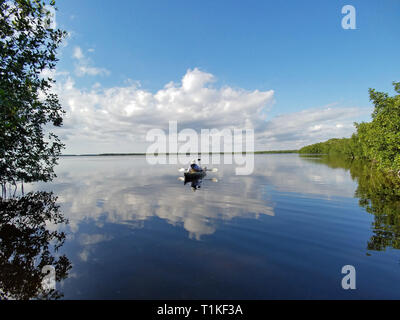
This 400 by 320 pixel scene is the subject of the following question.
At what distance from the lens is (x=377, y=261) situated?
9.16 metres

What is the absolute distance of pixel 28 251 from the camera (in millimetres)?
10812

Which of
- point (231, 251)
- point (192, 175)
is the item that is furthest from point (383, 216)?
point (192, 175)

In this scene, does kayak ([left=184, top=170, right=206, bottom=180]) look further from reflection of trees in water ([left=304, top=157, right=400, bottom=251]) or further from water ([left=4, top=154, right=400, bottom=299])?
reflection of trees in water ([left=304, top=157, right=400, bottom=251])

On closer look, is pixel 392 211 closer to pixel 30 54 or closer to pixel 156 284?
pixel 156 284

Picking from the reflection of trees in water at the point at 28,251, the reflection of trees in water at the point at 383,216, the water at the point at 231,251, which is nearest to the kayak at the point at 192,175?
the water at the point at 231,251

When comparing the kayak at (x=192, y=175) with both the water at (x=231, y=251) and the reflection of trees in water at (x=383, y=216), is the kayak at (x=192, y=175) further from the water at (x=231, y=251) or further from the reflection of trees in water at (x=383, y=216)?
the reflection of trees in water at (x=383, y=216)

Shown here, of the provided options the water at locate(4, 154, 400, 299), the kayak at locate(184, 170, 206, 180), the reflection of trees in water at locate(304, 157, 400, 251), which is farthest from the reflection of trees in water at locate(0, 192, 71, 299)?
the kayak at locate(184, 170, 206, 180)

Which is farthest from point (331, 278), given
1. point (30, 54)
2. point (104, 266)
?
point (30, 54)

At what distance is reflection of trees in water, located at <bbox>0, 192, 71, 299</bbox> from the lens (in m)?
7.42

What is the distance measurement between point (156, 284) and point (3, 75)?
16684 millimetres

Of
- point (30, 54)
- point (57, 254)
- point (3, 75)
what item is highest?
point (30, 54)

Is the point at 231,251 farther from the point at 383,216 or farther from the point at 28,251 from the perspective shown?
the point at 383,216
